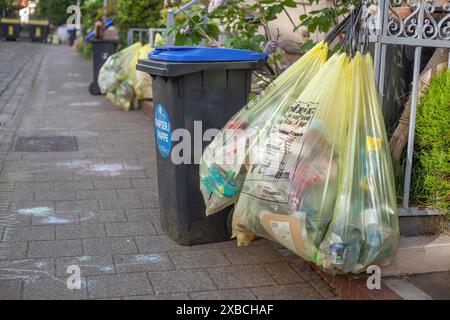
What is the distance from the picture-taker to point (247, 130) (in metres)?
3.54

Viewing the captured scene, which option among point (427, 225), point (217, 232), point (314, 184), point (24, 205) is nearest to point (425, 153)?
point (427, 225)

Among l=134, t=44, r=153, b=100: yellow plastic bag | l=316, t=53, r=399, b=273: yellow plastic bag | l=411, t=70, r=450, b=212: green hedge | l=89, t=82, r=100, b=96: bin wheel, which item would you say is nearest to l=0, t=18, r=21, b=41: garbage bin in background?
l=89, t=82, r=100, b=96: bin wheel

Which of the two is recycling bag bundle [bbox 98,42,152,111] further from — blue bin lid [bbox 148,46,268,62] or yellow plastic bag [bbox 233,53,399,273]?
yellow plastic bag [bbox 233,53,399,273]

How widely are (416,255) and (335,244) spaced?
29.7 inches

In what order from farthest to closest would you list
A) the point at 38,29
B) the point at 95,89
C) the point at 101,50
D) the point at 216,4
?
the point at 38,29 < the point at 95,89 < the point at 101,50 < the point at 216,4

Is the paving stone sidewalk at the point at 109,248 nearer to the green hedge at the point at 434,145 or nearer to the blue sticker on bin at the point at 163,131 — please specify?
the blue sticker on bin at the point at 163,131

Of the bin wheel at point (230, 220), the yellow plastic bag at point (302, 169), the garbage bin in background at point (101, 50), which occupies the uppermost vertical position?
the garbage bin in background at point (101, 50)

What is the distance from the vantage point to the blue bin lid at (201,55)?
3.80 meters

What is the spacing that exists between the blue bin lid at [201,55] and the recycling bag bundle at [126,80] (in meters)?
5.81

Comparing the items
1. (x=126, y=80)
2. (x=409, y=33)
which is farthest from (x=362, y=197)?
(x=126, y=80)

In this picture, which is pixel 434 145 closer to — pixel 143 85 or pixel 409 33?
pixel 409 33

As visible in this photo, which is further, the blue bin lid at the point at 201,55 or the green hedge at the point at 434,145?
the blue bin lid at the point at 201,55

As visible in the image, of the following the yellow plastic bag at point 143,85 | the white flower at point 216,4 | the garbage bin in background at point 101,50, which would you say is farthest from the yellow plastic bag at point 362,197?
the garbage bin in background at point 101,50

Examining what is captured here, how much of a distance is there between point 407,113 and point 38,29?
38.1 metres
